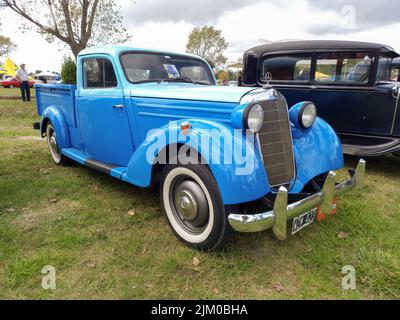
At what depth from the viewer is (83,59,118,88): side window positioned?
11.0ft

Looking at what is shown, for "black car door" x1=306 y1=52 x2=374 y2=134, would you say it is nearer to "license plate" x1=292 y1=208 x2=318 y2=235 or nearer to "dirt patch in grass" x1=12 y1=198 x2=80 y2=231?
"license plate" x1=292 y1=208 x2=318 y2=235

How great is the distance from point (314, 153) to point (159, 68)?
76.1 inches

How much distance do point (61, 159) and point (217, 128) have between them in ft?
10.8

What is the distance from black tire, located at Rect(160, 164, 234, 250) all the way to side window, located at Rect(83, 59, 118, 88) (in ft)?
4.61

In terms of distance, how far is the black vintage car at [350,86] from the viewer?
4551 mm

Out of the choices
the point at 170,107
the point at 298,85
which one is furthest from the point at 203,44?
the point at 170,107

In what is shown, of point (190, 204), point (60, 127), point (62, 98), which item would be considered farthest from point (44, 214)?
point (62, 98)

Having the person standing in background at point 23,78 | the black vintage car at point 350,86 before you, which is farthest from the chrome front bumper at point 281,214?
the person standing in background at point 23,78

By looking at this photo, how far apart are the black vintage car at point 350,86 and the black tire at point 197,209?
277 centimetres

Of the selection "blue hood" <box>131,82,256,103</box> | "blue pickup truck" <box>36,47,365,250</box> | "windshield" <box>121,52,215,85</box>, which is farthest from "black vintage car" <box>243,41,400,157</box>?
"blue hood" <box>131,82,256,103</box>

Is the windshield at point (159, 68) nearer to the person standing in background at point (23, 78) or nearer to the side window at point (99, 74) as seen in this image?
the side window at point (99, 74)

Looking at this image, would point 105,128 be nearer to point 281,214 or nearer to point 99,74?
point 99,74

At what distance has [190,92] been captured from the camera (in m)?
2.73
